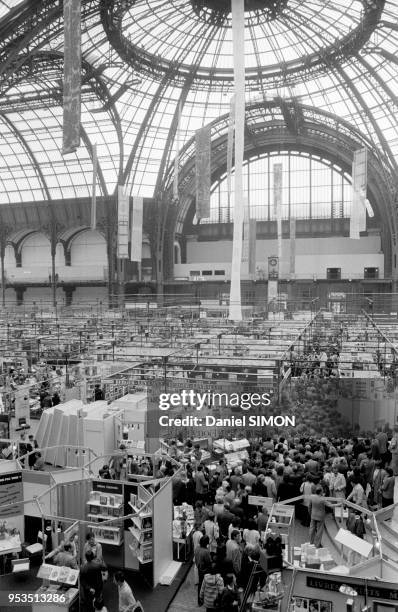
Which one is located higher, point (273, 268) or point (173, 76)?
point (173, 76)

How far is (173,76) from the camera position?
4066 centimetres

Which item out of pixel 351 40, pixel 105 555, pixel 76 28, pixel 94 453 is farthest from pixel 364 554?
pixel 351 40

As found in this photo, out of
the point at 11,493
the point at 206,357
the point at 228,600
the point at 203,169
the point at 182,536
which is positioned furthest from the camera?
the point at 203,169

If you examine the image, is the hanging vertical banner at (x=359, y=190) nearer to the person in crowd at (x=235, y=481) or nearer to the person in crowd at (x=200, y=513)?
the person in crowd at (x=235, y=481)

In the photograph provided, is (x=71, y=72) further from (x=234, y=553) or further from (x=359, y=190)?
(x=359, y=190)

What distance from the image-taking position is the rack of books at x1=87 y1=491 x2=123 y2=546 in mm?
9961

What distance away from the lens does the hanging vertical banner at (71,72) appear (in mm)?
16141

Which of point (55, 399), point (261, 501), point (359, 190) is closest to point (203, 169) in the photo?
point (359, 190)

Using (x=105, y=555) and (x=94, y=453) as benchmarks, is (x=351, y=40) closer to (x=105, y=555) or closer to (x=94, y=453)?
(x=94, y=453)

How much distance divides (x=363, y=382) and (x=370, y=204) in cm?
3757

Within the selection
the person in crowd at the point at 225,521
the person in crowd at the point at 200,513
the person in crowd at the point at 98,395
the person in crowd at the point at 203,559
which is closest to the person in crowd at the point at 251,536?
the person in crowd at the point at 225,521

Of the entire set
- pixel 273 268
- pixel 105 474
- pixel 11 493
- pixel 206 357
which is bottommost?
pixel 105 474

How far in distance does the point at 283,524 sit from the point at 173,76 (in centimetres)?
3791

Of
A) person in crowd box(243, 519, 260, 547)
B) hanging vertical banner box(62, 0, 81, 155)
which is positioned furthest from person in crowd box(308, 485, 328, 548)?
hanging vertical banner box(62, 0, 81, 155)
